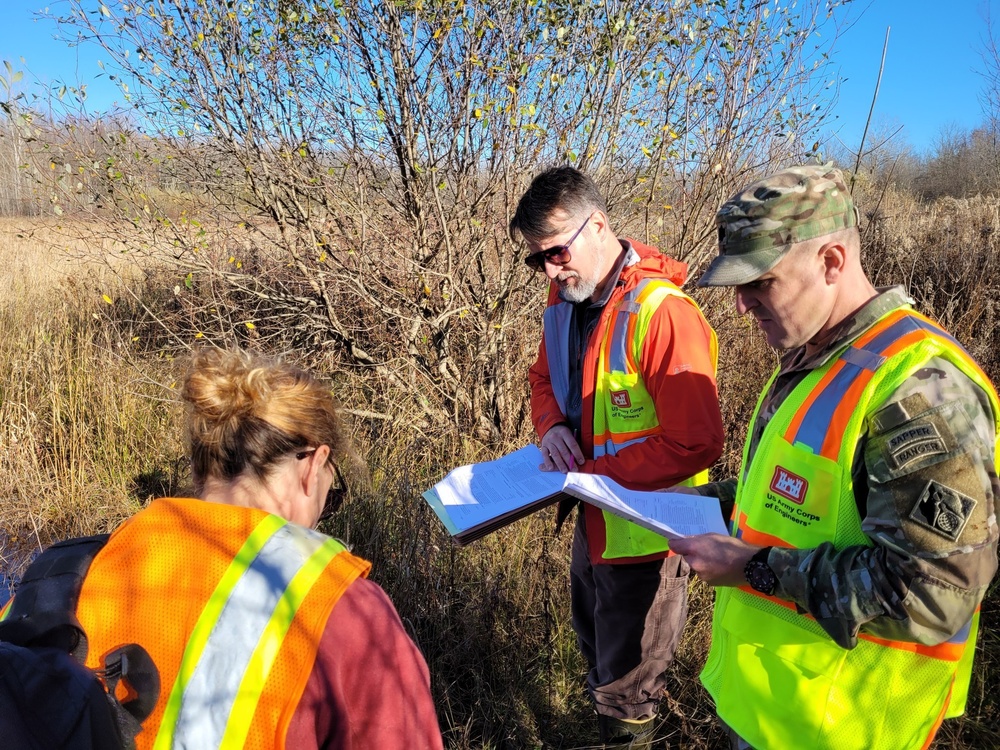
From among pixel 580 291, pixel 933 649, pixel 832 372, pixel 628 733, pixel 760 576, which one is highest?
pixel 580 291

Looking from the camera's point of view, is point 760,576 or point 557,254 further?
point 557,254

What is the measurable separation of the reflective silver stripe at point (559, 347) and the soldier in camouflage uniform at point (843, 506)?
0.97 meters

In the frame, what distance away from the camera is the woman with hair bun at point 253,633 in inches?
39.6

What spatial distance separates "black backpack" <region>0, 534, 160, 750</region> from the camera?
84cm

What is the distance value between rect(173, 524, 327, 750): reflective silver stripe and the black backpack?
67mm

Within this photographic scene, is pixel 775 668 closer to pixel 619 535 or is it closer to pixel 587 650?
pixel 619 535

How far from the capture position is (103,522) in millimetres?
4383

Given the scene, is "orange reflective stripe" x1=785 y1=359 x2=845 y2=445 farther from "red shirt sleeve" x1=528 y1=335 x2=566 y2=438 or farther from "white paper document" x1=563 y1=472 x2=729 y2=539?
"red shirt sleeve" x1=528 y1=335 x2=566 y2=438

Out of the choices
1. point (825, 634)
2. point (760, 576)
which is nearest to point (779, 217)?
point (760, 576)

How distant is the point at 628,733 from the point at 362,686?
1.82 metres

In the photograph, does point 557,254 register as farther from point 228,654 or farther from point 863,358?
point 228,654

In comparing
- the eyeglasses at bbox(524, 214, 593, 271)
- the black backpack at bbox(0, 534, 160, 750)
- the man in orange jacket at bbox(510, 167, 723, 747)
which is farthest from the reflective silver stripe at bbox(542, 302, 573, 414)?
the black backpack at bbox(0, 534, 160, 750)

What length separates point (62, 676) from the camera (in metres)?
0.89

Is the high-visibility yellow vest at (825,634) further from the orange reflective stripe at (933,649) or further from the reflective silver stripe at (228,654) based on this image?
the reflective silver stripe at (228,654)
